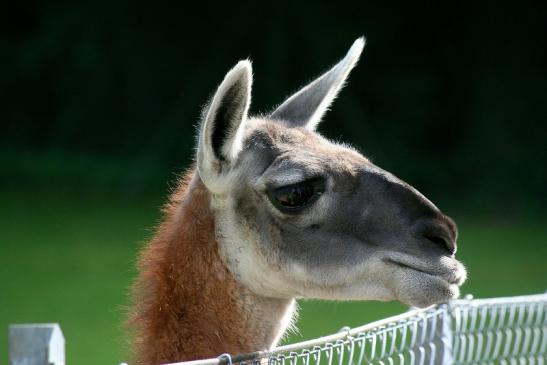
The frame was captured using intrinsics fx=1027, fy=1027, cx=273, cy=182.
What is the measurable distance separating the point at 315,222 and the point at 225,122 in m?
0.48

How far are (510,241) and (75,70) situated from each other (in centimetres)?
821

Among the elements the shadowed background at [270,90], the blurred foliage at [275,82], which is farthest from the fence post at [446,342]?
the blurred foliage at [275,82]

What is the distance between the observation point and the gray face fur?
3512 millimetres

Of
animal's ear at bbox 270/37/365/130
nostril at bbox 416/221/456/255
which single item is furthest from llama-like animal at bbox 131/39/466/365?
animal's ear at bbox 270/37/365/130

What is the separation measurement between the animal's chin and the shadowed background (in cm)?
1204

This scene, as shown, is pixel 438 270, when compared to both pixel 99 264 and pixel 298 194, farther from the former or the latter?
pixel 99 264

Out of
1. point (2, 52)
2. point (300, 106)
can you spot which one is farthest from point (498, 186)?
point (300, 106)

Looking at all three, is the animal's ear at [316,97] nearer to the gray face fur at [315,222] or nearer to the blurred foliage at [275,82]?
the gray face fur at [315,222]

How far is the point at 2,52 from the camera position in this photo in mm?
18531

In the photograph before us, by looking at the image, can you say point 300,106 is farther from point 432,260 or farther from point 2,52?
point 2,52

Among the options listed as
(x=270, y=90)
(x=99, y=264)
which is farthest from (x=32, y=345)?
(x=270, y=90)

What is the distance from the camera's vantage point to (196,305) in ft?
11.9

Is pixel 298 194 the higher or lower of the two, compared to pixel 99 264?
lower

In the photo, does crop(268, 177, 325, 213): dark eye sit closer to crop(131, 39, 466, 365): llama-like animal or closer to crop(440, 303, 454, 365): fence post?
crop(131, 39, 466, 365): llama-like animal
